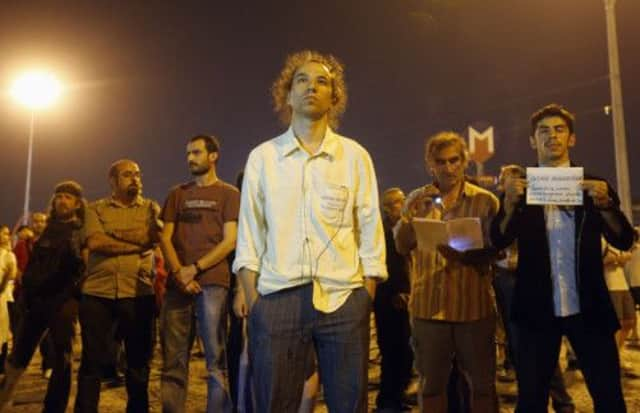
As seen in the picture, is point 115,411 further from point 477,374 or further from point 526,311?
point 526,311

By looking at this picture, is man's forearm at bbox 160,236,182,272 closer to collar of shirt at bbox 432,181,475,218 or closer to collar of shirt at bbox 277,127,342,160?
collar of shirt at bbox 432,181,475,218

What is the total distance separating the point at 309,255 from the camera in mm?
2547

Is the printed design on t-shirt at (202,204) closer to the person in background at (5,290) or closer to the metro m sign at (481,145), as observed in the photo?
the person in background at (5,290)

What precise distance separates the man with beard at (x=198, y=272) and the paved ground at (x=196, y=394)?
3.83ft

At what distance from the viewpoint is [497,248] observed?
3.76 meters

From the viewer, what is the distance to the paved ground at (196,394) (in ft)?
19.1

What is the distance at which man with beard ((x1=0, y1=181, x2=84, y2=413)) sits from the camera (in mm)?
5047

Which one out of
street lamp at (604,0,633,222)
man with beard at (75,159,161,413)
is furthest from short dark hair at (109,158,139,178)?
street lamp at (604,0,633,222)

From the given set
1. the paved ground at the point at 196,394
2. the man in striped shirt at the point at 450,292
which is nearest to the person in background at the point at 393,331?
the paved ground at the point at 196,394

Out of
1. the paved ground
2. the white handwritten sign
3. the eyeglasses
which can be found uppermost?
the eyeglasses

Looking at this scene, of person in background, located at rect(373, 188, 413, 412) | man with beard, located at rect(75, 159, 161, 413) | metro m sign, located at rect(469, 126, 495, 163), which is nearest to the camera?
man with beard, located at rect(75, 159, 161, 413)

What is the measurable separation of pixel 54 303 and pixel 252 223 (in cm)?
322

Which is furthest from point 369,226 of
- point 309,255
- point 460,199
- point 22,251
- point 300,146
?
point 22,251

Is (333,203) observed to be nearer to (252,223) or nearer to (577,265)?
(252,223)
